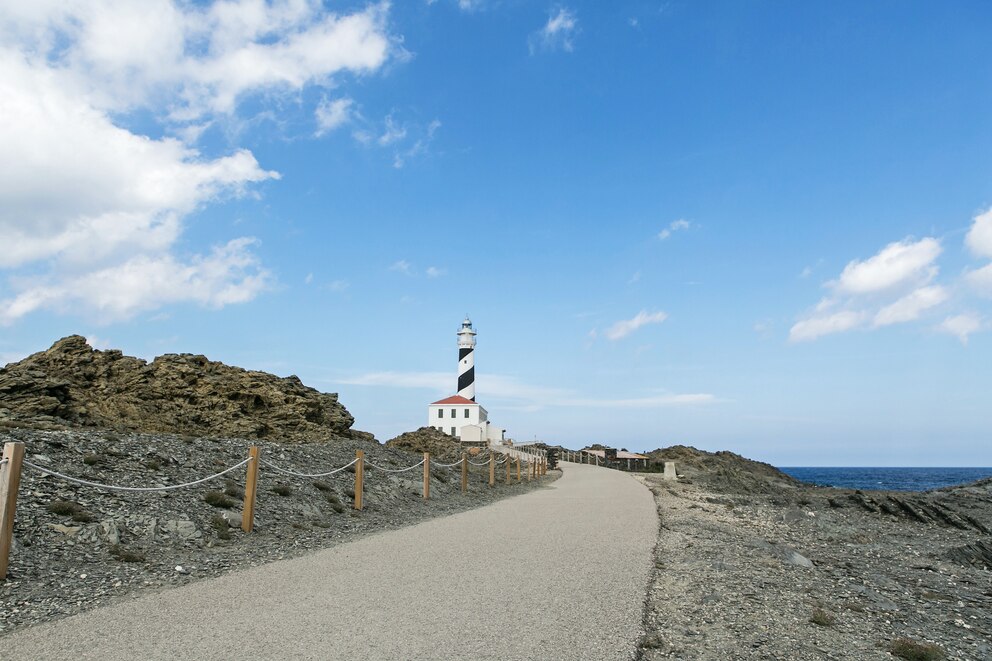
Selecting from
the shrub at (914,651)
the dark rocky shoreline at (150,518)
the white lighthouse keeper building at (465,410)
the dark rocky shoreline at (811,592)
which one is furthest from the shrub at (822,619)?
the white lighthouse keeper building at (465,410)

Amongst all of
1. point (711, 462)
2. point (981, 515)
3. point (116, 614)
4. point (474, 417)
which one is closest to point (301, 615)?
point (116, 614)

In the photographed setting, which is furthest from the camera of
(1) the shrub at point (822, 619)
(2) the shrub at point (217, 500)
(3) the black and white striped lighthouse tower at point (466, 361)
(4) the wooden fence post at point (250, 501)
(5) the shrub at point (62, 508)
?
(3) the black and white striped lighthouse tower at point (466, 361)

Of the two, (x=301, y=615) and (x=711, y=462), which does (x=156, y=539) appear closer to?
(x=301, y=615)

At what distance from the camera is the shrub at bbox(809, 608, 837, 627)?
20.7 ft

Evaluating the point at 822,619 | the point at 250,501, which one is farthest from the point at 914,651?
the point at 250,501

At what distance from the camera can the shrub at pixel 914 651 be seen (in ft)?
17.9

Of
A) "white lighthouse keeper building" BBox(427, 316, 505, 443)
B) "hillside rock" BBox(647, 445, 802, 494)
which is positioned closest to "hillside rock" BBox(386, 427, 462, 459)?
"white lighthouse keeper building" BBox(427, 316, 505, 443)

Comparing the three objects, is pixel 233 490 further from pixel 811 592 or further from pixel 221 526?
pixel 811 592

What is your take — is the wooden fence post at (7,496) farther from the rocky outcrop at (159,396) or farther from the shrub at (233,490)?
the rocky outcrop at (159,396)

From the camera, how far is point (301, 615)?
5.67 m

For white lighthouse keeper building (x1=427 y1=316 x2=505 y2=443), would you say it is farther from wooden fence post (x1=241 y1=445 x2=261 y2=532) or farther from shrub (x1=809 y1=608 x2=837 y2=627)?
shrub (x1=809 y1=608 x2=837 y2=627)

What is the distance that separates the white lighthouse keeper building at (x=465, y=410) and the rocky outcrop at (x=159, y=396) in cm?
3339

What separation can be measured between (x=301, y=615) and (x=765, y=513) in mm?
17747

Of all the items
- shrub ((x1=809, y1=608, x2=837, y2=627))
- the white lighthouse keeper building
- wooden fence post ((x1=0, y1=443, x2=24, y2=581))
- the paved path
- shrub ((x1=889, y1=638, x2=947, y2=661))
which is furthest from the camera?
the white lighthouse keeper building
